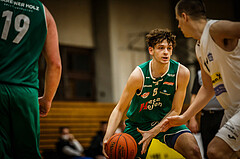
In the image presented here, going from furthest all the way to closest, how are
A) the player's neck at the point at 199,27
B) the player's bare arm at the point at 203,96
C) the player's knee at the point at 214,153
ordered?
the player's bare arm at the point at 203,96 → the player's neck at the point at 199,27 → the player's knee at the point at 214,153

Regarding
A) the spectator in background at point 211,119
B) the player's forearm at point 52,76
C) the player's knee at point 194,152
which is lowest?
the spectator in background at point 211,119

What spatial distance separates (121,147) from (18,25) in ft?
6.97

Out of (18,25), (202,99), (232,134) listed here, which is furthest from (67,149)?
(18,25)

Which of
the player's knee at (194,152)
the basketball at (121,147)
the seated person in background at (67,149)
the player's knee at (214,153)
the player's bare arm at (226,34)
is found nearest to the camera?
the player's bare arm at (226,34)

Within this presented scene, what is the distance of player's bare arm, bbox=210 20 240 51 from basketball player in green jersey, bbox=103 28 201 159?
142 centimetres

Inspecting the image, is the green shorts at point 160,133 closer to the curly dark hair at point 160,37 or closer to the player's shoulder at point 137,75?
the player's shoulder at point 137,75

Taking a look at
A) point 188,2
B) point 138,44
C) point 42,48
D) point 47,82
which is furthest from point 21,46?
point 138,44

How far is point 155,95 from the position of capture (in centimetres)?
448

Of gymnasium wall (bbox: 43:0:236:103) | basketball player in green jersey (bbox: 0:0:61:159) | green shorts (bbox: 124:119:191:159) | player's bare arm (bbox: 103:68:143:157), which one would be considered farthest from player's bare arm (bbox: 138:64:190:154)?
gymnasium wall (bbox: 43:0:236:103)

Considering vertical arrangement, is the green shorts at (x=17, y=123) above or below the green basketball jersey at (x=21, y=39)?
below

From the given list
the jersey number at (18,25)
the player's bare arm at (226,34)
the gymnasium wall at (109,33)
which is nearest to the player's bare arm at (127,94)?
the player's bare arm at (226,34)

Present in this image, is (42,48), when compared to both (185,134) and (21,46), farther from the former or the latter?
(185,134)

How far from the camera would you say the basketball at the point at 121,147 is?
13.7 feet

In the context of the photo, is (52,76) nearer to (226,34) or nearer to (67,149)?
(226,34)
